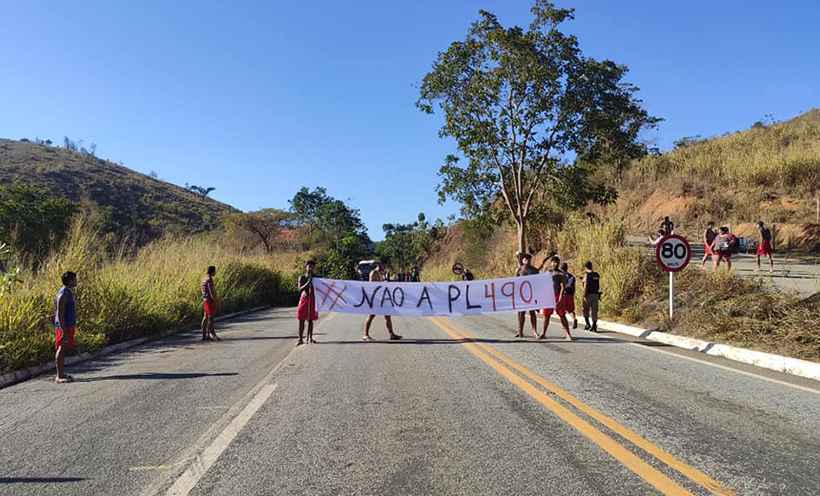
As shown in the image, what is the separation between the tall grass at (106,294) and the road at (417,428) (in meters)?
1.89

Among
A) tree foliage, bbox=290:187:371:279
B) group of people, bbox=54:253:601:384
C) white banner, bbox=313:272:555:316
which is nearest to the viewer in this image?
group of people, bbox=54:253:601:384

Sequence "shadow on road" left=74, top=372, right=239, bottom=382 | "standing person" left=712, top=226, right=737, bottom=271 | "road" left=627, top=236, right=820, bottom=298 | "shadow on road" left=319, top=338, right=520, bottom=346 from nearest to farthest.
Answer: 1. "shadow on road" left=74, top=372, right=239, bottom=382
2. "shadow on road" left=319, top=338, right=520, bottom=346
3. "road" left=627, top=236, right=820, bottom=298
4. "standing person" left=712, top=226, right=737, bottom=271

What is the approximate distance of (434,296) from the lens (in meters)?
14.6

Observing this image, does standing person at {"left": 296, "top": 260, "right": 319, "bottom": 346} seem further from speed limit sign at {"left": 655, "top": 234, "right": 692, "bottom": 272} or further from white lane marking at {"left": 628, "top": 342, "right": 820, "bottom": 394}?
speed limit sign at {"left": 655, "top": 234, "right": 692, "bottom": 272}

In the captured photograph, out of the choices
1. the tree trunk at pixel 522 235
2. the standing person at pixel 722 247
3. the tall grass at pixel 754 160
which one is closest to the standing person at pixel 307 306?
the standing person at pixel 722 247

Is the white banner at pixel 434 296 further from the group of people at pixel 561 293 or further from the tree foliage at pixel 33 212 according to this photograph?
the tree foliage at pixel 33 212

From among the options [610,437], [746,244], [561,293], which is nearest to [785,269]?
[746,244]

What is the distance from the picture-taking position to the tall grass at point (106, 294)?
10.2 metres

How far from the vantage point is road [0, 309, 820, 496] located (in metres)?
4.28

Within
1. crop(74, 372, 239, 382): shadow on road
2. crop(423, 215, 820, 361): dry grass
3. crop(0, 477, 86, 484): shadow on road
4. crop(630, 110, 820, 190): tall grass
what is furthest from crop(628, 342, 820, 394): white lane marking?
crop(630, 110, 820, 190): tall grass

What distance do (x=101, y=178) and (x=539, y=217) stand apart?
68041mm

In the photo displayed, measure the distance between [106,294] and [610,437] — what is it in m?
12.4

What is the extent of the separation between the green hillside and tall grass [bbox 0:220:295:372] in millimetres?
37677

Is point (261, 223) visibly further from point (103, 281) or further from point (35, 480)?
point (35, 480)
